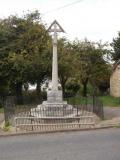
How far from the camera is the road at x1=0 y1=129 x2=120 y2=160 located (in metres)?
10.1

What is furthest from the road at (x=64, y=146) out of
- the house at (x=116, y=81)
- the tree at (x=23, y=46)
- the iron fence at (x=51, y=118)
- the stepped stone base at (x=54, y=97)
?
the house at (x=116, y=81)

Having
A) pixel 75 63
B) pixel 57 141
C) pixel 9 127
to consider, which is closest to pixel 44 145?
pixel 57 141

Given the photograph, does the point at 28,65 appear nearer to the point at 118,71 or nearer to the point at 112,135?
the point at 118,71

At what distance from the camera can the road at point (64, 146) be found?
33.2ft

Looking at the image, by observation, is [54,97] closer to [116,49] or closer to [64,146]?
[64,146]

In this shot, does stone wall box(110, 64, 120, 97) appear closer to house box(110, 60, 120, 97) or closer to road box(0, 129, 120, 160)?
house box(110, 60, 120, 97)

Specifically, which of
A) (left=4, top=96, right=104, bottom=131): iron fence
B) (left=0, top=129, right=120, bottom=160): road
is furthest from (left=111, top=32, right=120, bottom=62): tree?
(left=0, top=129, right=120, bottom=160): road

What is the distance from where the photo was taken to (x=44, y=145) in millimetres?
12133

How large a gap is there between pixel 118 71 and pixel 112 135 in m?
30.7

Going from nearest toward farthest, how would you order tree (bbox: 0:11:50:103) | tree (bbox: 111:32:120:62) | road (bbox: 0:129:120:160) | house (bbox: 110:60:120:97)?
road (bbox: 0:129:120:160) < tree (bbox: 0:11:50:103) < house (bbox: 110:60:120:97) < tree (bbox: 111:32:120:62)

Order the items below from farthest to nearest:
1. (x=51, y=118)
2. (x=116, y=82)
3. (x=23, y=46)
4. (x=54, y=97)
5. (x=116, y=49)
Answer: (x=116, y=49)
(x=116, y=82)
(x=23, y=46)
(x=54, y=97)
(x=51, y=118)

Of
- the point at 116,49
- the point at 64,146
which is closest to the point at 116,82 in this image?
the point at 116,49

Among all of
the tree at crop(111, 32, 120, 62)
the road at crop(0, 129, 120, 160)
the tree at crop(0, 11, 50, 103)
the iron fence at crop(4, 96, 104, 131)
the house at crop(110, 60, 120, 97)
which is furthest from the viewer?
the tree at crop(111, 32, 120, 62)

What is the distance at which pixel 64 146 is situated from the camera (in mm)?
11742
